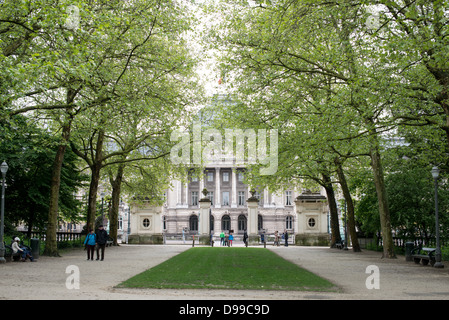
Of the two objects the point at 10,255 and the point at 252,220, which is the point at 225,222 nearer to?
the point at 252,220

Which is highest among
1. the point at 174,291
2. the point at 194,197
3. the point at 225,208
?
the point at 194,197

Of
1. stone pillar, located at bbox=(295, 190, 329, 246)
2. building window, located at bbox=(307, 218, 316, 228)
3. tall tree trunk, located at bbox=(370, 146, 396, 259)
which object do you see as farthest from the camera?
building window, located at bbox=(307, 218, 316, 228)

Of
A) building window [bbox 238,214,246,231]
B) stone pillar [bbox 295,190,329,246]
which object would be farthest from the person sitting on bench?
building window [bbox 238,214,246,231]

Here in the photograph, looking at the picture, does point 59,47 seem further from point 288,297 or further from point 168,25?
point 288,297

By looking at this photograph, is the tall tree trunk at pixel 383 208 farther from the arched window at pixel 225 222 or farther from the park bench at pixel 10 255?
the arched window at pixel 225 222

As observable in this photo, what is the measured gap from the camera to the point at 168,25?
23.3 metres

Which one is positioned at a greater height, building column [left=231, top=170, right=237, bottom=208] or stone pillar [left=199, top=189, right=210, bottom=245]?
building column [left=231, top=170, right=237, bottom=208]

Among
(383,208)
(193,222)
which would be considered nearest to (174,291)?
(383,208)

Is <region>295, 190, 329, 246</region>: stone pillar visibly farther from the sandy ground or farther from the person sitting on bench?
the sandy ground

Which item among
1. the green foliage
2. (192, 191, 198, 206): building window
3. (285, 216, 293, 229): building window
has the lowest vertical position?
(285, 216, 293, 229): building window

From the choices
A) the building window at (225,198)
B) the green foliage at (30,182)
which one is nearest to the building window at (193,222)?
the building window at (225,198)

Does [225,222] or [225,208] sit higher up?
[225,208]

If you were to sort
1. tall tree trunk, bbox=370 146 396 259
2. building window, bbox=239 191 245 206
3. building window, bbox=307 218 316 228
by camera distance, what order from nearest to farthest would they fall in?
tall tree trunk, bbox=370 146 396 259 → building window, bbox=307 218 316 228 → building window, bbox=239 191 245 206

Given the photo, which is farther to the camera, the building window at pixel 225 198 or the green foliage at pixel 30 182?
the building window at pixel 225 198
